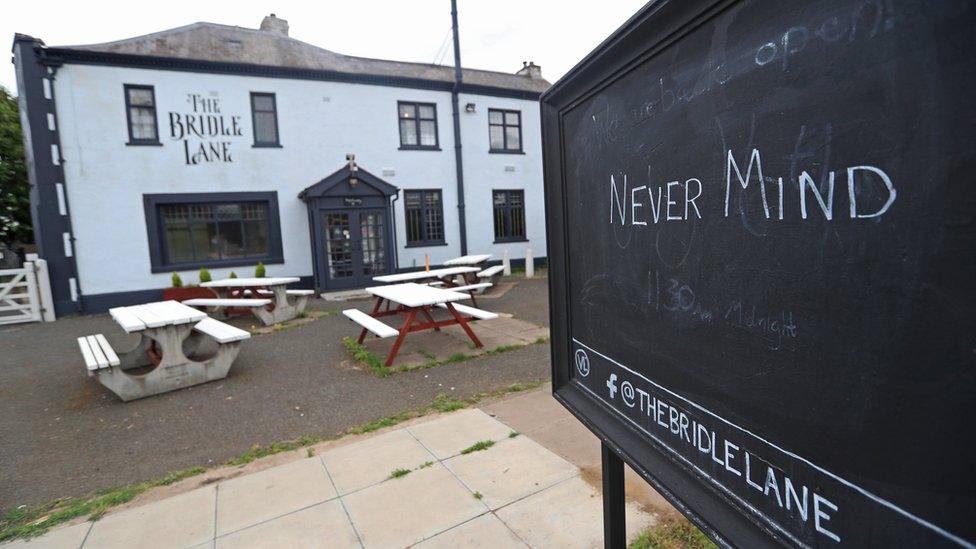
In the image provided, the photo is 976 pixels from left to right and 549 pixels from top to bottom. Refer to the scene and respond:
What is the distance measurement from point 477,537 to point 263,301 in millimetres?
7688

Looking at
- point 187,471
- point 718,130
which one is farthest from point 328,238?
point 718,130

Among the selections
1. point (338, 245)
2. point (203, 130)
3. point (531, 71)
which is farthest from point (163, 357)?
point (531, 71)

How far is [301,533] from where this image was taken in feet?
8.81

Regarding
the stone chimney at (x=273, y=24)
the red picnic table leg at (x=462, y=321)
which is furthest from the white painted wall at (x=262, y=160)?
the red picnic table leg at (x=462, y=321)

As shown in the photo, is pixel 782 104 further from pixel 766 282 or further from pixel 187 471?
pixel 187 471

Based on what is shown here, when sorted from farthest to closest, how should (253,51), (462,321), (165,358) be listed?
(253,51)
(462,321)
(165,358)

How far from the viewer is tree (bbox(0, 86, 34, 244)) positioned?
19.0 metres

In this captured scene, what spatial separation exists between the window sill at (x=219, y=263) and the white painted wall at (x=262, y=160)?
0.14 metres

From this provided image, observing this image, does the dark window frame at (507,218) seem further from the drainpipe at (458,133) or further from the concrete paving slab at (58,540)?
the concrete paving slab at (58,540)

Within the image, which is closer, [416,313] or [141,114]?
[416,313]

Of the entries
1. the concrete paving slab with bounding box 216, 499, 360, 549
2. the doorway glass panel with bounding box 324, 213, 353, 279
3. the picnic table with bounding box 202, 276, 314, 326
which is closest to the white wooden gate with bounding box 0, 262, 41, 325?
the picnic table with bounding box 202, 276, 314, 326

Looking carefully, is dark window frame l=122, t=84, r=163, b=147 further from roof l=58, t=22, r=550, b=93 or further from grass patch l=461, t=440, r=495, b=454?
grass patch l=461, t=440, r=495, b=454

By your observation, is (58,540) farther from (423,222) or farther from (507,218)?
(507,218)

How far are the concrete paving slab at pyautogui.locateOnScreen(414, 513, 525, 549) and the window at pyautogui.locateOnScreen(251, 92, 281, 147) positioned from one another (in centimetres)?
1311
